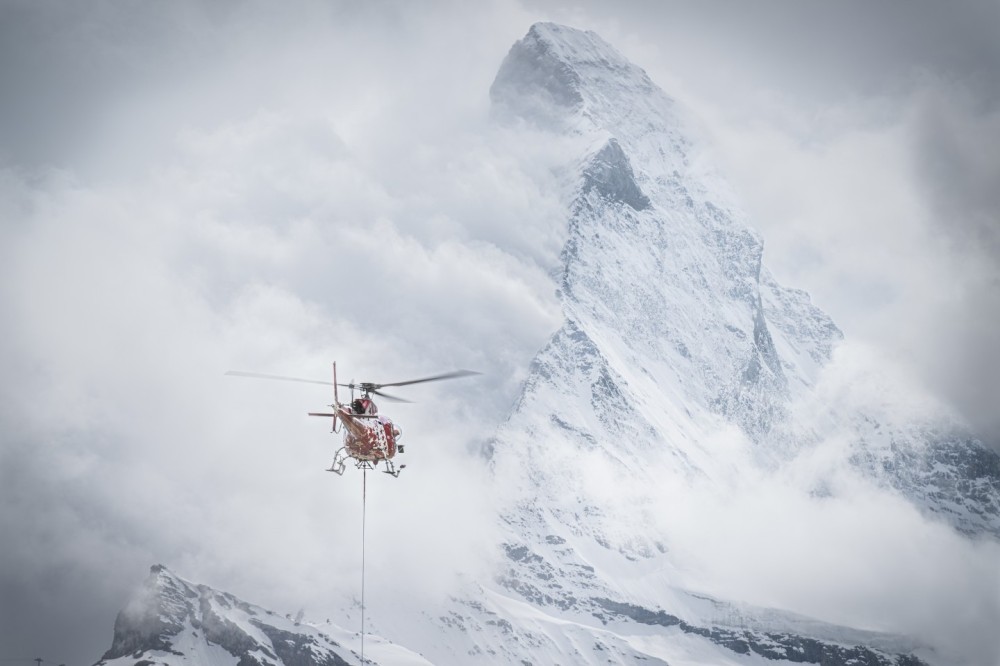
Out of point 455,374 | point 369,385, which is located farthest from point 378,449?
point 455,374

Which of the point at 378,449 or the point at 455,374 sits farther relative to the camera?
the point at 378,449

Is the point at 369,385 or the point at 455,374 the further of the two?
the point at 369,385

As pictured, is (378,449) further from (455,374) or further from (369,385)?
(455,374)
